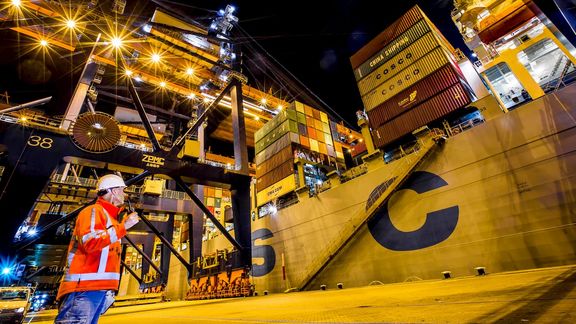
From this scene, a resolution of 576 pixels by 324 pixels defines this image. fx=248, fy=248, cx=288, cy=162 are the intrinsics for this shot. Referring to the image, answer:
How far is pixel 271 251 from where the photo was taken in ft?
59.6

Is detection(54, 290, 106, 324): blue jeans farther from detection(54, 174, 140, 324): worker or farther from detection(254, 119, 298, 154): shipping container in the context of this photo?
detection(254, 119, 298, 154): shipping container

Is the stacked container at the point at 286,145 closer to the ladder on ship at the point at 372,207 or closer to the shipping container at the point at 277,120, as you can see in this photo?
the shipping container at the point at 277,120

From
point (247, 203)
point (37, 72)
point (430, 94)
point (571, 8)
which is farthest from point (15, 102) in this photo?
point (571, 8)

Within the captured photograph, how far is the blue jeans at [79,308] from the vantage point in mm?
1999

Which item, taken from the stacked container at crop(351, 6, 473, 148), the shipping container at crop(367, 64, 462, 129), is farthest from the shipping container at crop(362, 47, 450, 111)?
the shipping container at crop(367, 64, 462, 129)

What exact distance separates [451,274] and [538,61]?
15.7 meters

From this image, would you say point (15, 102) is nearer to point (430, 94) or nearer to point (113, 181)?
point (113, 181)

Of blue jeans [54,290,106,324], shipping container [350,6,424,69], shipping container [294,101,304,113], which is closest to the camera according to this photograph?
blue jeans [54,290,106,324]

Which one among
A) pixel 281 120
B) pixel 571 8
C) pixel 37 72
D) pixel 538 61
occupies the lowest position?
pixel 571 8

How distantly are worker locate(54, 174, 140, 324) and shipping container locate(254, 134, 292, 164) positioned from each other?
2071 cm

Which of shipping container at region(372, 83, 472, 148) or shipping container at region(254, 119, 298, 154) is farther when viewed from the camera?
shipping container at region(254, 119, 298, 154)

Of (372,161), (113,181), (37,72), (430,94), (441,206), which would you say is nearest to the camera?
(113,181)

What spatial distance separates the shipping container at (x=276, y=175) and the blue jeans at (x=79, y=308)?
1906cm

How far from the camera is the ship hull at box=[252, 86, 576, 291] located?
8758 millimetres
